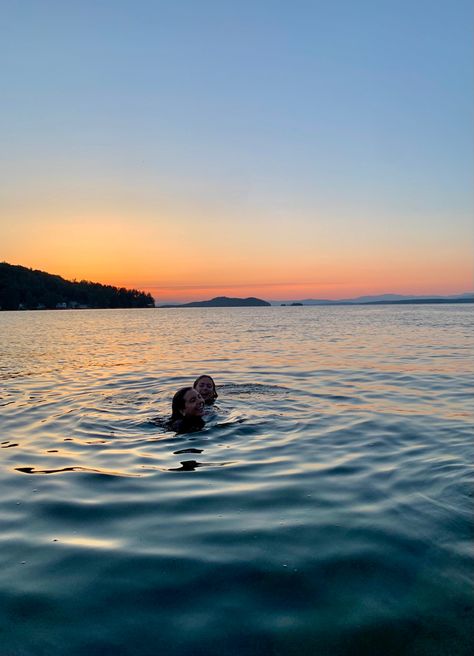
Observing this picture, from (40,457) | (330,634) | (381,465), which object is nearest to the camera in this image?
(330,634)

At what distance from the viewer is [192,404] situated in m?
10.7

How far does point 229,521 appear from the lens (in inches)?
231

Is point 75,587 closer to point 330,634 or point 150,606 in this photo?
point 150,606

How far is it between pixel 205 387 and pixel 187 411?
215cm

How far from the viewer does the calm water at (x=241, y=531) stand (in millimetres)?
3848

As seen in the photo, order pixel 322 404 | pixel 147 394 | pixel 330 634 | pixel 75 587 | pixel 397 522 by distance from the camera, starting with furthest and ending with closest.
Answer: pixel 147 394, pixel 322 404, pixel 397 522, pixel 75 587, pixel 330 634

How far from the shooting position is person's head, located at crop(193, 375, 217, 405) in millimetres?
12766

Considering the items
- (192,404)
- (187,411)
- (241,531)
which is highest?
(192,404)

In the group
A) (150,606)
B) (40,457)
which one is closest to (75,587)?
(150,606)

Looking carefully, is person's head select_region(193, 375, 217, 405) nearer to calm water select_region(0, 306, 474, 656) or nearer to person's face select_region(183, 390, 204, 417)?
calm water select_region(0, 306, 474, 656)

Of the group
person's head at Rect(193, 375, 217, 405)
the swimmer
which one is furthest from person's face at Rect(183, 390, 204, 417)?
person's head at Rect(193, 375, 217, 405)

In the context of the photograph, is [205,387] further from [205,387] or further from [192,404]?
[192,404]

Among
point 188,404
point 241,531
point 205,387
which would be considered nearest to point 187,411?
point 188,404

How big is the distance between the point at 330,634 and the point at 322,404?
9.73 m
